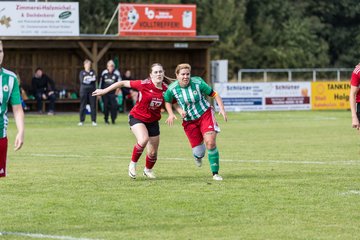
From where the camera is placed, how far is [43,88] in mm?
37500

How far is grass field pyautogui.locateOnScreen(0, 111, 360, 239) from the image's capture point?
30.4 feet

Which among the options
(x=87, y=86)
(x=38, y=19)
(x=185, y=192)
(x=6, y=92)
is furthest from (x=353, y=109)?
(x=38, y=19)

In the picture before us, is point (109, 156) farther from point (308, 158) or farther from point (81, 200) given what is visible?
point (81, 200)

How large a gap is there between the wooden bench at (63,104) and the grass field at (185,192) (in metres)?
16.5

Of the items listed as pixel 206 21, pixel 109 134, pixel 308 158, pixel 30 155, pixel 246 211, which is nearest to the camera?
pixel 246 211

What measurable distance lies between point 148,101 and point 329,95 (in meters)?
28.8

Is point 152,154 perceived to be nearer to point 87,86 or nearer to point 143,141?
point 143,141

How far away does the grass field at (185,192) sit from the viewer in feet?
30.4

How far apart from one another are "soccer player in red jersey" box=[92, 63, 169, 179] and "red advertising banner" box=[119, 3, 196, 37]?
24.8 m

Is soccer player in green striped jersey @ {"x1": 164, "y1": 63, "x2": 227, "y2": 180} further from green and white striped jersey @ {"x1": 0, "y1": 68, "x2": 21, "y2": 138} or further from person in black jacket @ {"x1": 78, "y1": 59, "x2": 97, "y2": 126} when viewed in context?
person in black jacket @ {"x1": 78, "y1": 59, "x2": 97, "y2": 126}

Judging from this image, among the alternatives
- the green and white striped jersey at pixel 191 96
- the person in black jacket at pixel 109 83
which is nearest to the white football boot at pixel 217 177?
the green and white striped jersey at pixel 191 96

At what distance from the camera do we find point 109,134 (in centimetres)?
2561

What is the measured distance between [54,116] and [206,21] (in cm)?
3428

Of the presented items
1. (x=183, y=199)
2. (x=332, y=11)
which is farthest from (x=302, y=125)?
(x=332, y=11)
